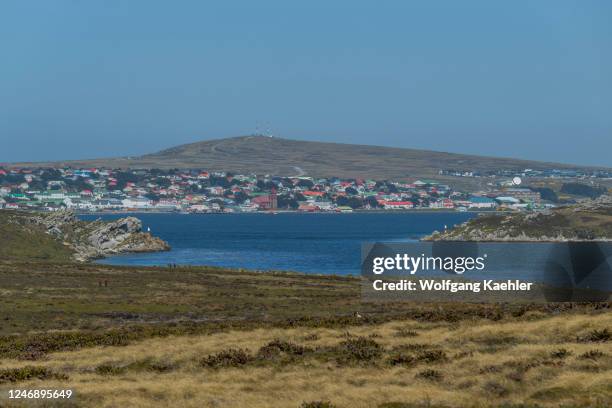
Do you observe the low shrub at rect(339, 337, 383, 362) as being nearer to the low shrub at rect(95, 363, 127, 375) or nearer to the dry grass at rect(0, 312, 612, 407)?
the dry grass at rect(0, 312, 612, 407)

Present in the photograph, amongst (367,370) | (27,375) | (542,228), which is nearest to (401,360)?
(367,370)

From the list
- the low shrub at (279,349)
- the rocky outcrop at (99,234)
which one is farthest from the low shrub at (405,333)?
the rocky outcrop at (99,234)

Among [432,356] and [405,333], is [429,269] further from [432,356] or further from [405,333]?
[432,356]

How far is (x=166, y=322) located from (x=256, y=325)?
8.56 m

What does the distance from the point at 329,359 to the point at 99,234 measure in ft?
447

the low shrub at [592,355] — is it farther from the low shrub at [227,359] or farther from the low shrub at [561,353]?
the low shrub at [227,359]

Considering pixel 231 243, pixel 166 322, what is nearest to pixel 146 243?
pixel 231 243

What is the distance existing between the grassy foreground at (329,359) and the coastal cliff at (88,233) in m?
94.5

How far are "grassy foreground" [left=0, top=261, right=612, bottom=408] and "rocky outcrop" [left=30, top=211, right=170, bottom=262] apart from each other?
338ft

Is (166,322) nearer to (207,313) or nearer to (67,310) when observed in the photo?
(207,313)

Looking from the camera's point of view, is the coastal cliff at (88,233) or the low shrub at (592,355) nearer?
the low shrub at (592,355)

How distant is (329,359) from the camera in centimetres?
2891

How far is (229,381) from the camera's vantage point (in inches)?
1016

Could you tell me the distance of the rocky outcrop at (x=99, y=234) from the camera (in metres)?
151
